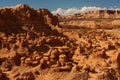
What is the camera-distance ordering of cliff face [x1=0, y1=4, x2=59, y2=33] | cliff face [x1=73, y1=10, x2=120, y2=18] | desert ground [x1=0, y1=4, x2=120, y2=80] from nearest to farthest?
1. desert ground [x1=0, y1=4, x2=120, y2=80]
2. cliff face [x1=0, y1=4, x2=59, y2=33]
3. cliff face [x1=73, y1=10, x2=120, y2=18]

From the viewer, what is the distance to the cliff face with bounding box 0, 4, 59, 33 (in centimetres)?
1593

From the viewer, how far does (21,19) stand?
1788 centimetres

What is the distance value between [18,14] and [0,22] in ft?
9.79

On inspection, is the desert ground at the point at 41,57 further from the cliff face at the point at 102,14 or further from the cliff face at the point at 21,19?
the cliff face at the point at 102,14

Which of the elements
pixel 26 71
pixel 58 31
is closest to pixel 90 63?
pixel 26 71

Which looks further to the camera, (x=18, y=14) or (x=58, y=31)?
(x=58, y=31)

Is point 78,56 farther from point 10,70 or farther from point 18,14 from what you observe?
point 18,14

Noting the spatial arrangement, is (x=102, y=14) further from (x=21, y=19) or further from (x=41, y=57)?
(x=41, y=57)

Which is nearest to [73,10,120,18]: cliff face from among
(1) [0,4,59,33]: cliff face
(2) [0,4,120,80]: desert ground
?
A: (1) [0,4,59,33]: cliff face

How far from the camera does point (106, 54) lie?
1576cm

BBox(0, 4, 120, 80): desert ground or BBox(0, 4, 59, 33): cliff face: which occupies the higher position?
BBox(0, 4, 59, 33): cliff face

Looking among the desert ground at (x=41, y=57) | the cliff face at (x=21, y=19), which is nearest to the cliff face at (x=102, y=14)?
the cliff face at (x=21, y=19)

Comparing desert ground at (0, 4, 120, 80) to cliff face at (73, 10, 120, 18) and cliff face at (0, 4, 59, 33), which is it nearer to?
cliff face at (0, 4, 59, 33)

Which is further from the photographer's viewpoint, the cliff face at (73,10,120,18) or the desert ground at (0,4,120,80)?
the cliff face at (73,10,120,18)
